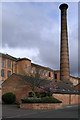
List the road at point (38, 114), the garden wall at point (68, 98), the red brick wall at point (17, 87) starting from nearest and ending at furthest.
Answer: the road at point (38, 114) < the red brick wall at point (17, 87) < the garden wall at point (68, 98)

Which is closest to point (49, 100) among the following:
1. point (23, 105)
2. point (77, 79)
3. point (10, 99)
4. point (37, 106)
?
point (37, 106)

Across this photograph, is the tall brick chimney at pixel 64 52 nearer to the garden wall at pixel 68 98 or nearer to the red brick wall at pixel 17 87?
the garden wall at pixel 68 98

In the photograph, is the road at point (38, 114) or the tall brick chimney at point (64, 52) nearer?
the road at point (38, 114)

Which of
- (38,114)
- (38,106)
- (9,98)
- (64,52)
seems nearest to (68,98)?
(9,98)

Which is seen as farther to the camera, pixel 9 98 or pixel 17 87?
pixel 17 87

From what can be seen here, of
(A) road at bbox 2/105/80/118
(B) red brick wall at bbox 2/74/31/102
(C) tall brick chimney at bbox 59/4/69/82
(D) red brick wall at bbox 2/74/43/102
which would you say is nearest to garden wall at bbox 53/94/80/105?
(D) red brick wall at bbox 2/74/43/102

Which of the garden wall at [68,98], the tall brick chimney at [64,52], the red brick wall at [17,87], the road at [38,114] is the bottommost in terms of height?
the garden wall at [68,98]

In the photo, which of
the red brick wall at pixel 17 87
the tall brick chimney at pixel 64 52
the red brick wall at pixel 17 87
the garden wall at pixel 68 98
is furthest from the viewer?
the tall brick chimney at pixel 64 52

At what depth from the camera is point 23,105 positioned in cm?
2200

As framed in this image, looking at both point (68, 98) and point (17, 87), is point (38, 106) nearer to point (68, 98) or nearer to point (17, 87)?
point (17, 87)

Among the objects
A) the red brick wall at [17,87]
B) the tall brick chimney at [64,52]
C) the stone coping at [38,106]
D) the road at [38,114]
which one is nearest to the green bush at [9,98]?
the red brick wall at [17,87]

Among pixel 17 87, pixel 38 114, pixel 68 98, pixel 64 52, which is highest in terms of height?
pixel 64 52

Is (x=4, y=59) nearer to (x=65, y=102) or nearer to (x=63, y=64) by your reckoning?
(x=63, y=64)

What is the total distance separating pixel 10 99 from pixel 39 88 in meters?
6.19
